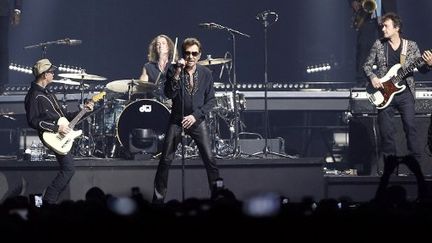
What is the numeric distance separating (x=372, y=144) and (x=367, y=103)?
28.6 inches

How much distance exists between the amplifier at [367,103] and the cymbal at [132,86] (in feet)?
10.4

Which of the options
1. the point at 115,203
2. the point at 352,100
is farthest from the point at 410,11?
the point at 115,203

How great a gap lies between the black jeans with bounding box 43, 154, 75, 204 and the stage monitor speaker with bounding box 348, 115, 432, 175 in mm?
4413

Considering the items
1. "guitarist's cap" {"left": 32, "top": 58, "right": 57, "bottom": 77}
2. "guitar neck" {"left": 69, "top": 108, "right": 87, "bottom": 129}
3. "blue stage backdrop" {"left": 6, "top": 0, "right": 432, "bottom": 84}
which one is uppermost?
"blue stage backdrop" {"left": 6, "top": 0, "right": 432, "bottom": 84}

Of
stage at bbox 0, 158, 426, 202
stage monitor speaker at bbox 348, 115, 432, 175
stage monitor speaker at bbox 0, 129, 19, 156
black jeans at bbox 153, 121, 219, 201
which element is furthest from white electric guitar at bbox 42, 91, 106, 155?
stage monitor speaker at bbox 0, 129, 19, 156

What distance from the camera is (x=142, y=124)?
13305 millimetres

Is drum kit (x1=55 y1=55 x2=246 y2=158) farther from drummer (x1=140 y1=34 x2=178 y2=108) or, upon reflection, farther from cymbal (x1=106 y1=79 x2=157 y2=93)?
drummer (x1=140 y1=34 x2=178 y2=108)

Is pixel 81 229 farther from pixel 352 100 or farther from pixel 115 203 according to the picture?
pixel 352 100

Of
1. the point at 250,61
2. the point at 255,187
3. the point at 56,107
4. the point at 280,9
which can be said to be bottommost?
the point at 255,187

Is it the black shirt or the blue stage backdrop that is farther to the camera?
the blue stage backdrop

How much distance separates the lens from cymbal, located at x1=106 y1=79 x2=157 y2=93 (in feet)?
42.9

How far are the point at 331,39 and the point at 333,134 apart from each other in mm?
3178

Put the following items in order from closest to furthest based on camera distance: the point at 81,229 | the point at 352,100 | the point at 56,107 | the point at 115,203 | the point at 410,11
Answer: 1. the point at 81,229
2. the point at 115,203
3. the point at 56,107
4. the point at 352,100
5. the point at 410,11

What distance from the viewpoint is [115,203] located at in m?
3.09
